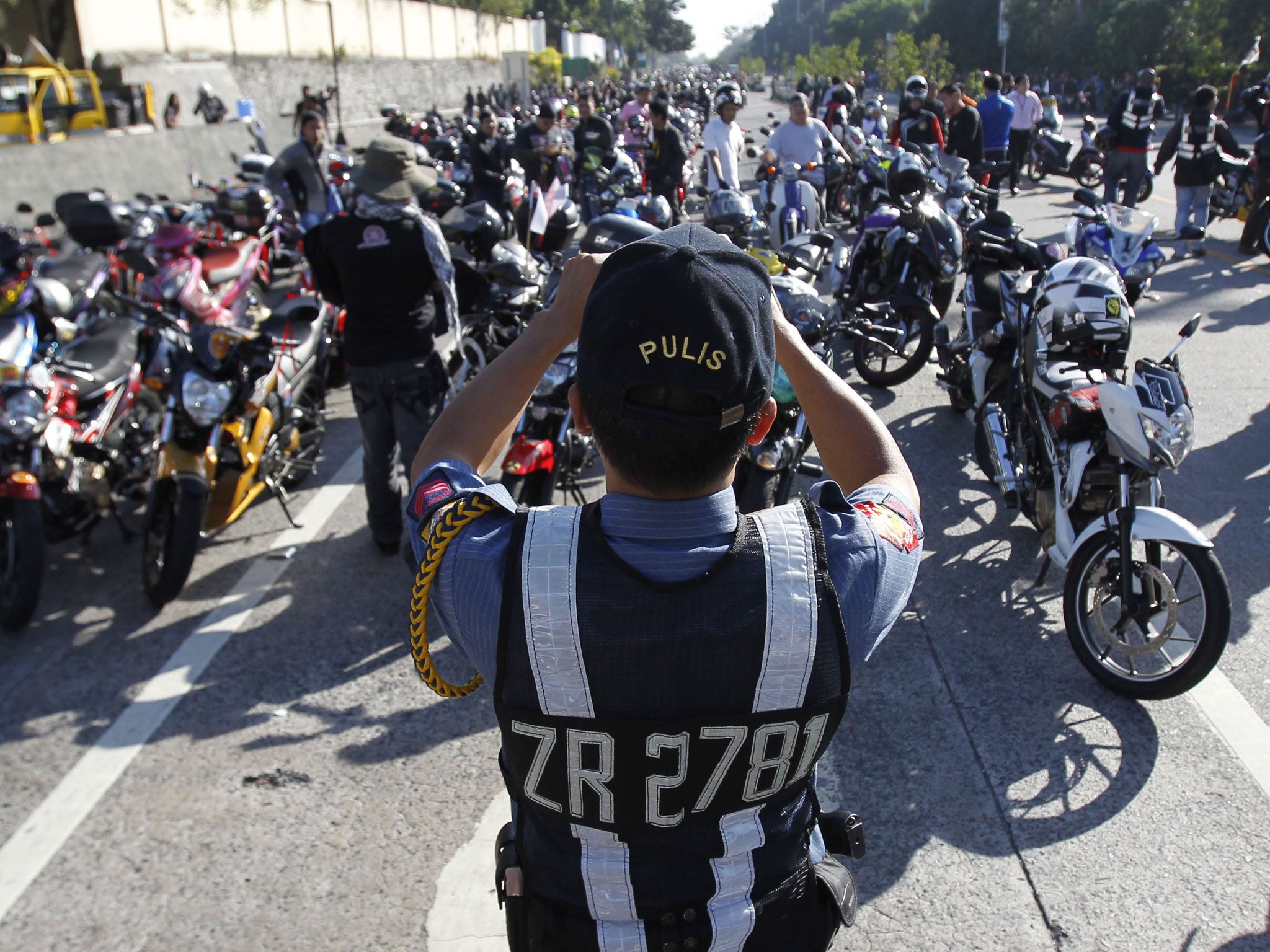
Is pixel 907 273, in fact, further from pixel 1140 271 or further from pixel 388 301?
pixel 388 301

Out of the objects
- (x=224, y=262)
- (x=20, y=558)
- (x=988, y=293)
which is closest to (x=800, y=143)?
(x=988, y=293)

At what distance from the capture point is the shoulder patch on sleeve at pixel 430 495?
144 cm

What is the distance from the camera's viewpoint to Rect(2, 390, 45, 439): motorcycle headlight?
4.46 meters

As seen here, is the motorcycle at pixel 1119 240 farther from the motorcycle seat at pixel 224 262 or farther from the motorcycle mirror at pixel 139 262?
the motorcycle seat at pixel 224 262

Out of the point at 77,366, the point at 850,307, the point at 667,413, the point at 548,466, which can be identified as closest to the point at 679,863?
the point at 667,413

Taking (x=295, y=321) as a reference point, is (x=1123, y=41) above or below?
above

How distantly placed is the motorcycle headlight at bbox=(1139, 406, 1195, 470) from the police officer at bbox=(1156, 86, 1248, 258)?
9.03m

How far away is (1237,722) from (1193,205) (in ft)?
34.5

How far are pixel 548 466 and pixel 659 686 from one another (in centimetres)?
330

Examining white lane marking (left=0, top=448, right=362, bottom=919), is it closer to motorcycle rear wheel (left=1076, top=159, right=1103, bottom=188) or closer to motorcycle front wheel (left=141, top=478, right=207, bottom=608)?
motorcycle front wheel (left=141, top=478, right=207, bottom=608)

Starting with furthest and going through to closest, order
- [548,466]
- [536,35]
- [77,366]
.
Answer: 1. [536,35]
2. [77,366]
3. [548,466]

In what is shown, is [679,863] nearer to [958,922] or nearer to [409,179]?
[958,922]

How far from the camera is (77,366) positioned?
5297mm

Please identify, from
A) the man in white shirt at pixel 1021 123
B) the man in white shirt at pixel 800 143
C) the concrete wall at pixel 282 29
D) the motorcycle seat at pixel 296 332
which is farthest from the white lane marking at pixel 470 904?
the concrete wall at pixel 282 29
